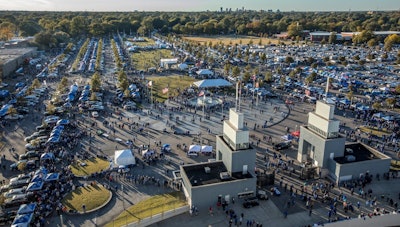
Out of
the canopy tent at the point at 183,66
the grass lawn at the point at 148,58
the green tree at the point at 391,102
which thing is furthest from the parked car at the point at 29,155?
the grass lawn at the point at 148,58

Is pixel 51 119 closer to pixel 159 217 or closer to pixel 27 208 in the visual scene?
pixel 27 208

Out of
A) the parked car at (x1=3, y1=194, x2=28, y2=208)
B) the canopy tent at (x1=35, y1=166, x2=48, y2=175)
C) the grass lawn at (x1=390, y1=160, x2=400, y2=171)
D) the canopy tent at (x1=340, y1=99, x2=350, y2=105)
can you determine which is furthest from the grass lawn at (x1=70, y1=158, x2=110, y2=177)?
the canopy tent at (x1=340, y1=99, x2=350, y2=105)

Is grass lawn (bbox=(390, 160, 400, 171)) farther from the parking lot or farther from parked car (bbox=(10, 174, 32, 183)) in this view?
parked car (bbox=(10, 174, 32, 183))

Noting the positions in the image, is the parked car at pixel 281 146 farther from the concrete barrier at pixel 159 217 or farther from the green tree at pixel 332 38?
the green tree at pixel 332 38

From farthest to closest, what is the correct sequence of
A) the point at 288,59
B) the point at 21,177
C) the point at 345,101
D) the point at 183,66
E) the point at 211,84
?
1. the point at 288,59
2. the point at 183,66
3. the point at 211,84
4. the point at 345,101
5. the point at 21,177

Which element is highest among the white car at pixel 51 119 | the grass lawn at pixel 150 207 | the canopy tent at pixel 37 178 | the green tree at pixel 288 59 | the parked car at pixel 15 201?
the green tree at pixel 288 59

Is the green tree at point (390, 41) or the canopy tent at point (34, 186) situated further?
the green tree at point (390, 41)

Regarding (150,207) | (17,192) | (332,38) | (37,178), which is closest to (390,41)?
(332,38)

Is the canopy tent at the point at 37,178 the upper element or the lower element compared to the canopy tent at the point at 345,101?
lower
